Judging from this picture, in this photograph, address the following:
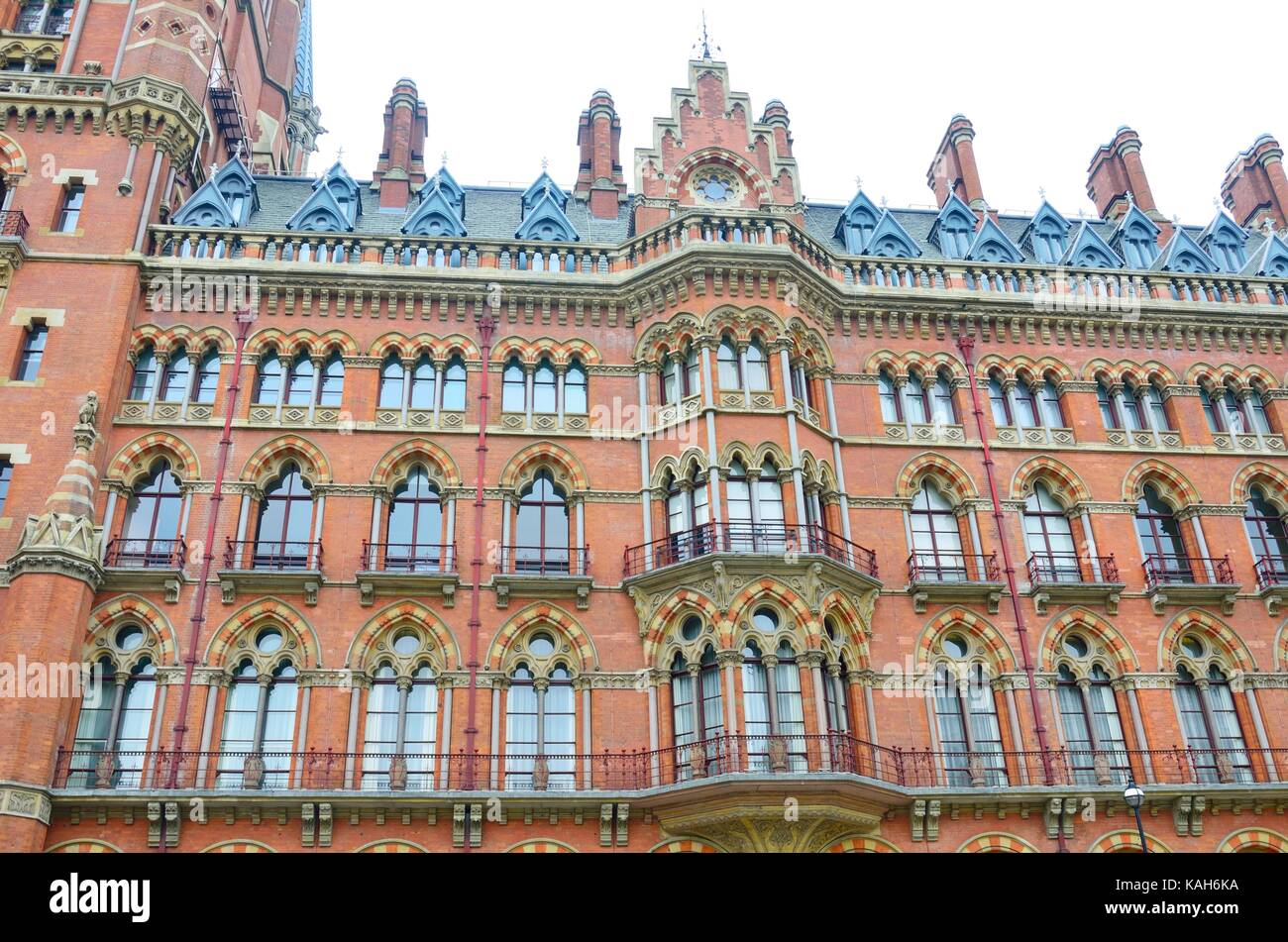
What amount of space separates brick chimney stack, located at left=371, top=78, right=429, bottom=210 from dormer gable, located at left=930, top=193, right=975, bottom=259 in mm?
15965

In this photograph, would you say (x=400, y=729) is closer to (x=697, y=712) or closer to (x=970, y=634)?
(x=697, y=712)

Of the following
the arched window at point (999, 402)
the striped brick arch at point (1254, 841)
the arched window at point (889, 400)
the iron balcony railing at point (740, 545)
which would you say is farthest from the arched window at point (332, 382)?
the striped brick arch at point (1254, 841)

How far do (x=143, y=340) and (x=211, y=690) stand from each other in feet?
30.8

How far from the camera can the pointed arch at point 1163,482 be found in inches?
1063

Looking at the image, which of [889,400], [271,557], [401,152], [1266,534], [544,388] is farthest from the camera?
[401,152]

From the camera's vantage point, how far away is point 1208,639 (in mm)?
25188

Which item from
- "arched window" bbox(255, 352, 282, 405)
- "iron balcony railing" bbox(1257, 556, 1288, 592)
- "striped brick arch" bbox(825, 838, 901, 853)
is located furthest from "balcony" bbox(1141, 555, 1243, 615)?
"arched window" bbox(255, 352, 282, 405)

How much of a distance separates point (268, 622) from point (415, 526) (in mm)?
3865

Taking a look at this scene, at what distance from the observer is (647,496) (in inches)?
988

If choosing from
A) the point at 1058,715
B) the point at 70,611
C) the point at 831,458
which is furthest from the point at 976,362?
the point at 70,611

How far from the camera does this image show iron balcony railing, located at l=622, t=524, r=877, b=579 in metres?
23.4

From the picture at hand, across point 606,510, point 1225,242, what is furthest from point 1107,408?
point 606,510

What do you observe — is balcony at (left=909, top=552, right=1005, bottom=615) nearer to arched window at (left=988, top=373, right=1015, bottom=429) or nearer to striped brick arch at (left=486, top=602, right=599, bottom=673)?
arched window at (left=988, top=373, right=1015, bottom=429)

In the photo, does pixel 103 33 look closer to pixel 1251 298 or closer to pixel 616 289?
pixel 616 289
